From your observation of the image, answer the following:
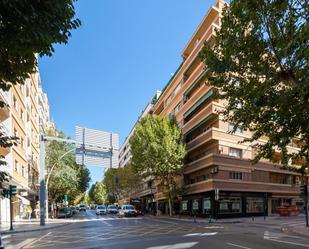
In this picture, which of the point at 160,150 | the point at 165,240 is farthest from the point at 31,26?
the point at 160,150

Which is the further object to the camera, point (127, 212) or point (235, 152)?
point (127, 212)

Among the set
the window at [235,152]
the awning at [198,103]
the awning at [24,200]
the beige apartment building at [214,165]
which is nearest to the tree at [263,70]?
the beige apartment building at [214,165]

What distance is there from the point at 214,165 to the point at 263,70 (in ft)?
96.5

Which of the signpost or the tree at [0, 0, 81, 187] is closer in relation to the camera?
the tree at [0, 0, 81, 187]

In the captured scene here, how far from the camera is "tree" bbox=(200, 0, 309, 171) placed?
1452cm

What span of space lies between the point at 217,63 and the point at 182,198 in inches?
1589

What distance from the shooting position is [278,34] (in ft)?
49.6

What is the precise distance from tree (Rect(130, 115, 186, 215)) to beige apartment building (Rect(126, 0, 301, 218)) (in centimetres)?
220

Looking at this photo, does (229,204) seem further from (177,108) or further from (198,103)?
(177,108)

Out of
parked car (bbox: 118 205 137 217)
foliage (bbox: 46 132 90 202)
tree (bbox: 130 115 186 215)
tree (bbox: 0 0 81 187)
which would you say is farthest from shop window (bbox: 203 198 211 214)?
tree (bbox: 0 0 81 187)

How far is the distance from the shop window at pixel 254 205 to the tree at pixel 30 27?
4473cm

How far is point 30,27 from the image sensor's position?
541 centimetres

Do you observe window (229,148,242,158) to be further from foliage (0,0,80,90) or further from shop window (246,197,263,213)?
foliage (0,0,80,90)

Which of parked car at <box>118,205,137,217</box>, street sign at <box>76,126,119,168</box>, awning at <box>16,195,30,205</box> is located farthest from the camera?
parked car at <box>118,205,137,217</box>
